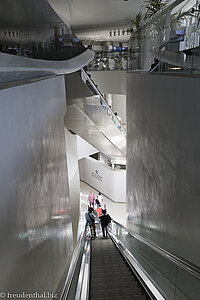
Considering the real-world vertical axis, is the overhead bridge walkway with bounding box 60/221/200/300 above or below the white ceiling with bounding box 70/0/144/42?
below

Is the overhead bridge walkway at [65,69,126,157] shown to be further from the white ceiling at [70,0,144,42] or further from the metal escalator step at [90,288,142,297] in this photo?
the metal escalator step at [90,288,142,297]

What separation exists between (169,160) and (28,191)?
209 cm

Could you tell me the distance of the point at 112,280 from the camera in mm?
4277

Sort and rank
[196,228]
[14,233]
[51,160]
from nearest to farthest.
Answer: [14,233]
[196,228]
[51,160]

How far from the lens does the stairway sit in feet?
12.1

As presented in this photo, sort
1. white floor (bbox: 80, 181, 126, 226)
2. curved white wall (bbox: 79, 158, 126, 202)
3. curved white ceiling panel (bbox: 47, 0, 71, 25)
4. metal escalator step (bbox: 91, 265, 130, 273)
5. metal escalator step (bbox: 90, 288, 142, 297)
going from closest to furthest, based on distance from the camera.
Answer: metal escalator step (bbox: 90, 288, 142, 297) < metal escalator step (bbox: 91, 265, 130, 273) < curved white ceiling panel (bbox: 47, 0, 71, 25) < white floor (bbox: 80, 181, 126, 226) < curved white wall (bbox: 79, 158, 126, 202)

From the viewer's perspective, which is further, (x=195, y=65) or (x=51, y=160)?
(x=51, y=160)

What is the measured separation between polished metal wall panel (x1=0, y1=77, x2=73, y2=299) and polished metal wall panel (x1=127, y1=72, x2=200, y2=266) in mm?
1883

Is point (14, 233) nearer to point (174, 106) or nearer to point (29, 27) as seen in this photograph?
point (174, 106)

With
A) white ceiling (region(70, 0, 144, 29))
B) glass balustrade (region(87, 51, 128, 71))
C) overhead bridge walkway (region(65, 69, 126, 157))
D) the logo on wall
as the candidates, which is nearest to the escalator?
overhead bridge walkway (region(65, 69, 126, 157))

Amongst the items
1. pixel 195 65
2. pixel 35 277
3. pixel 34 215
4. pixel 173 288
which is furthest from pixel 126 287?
pixel 195 65

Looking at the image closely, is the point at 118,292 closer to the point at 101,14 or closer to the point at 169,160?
the point at 169,160

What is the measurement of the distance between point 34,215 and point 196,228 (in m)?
1.96

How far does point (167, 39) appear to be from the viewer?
447 cm
